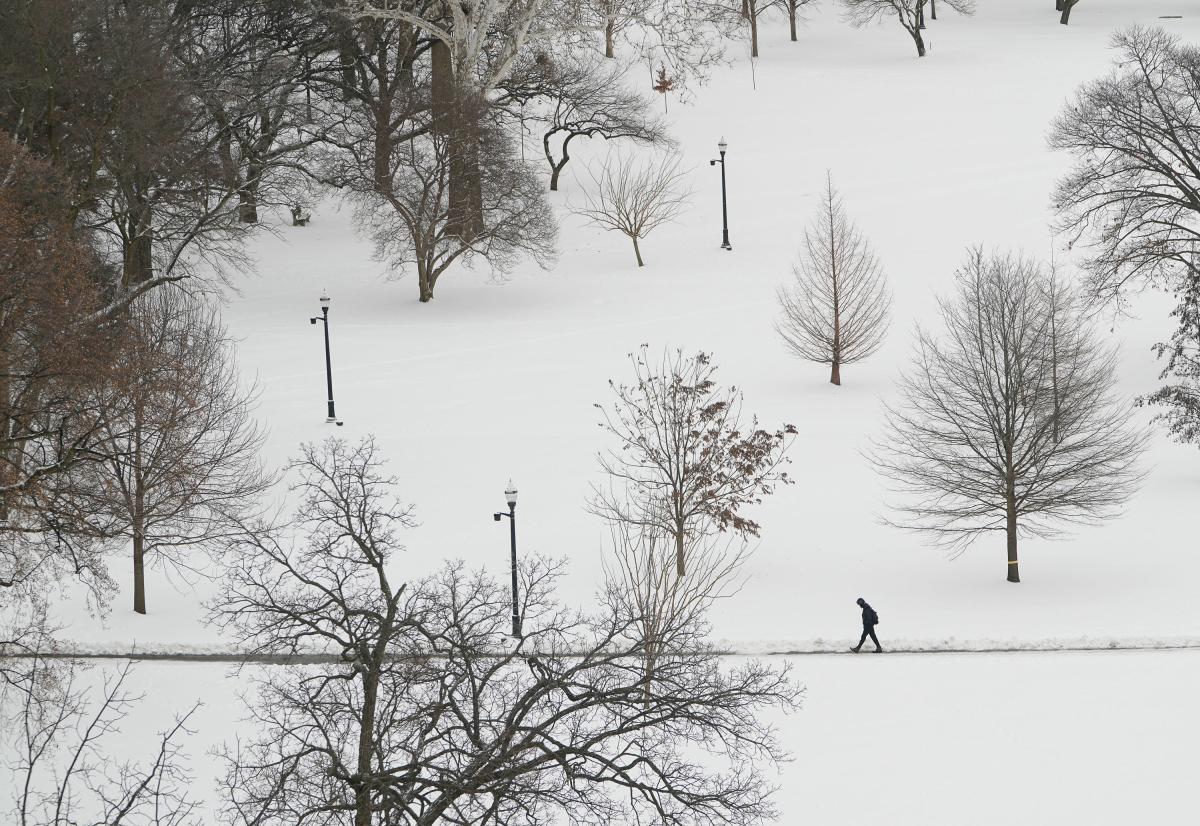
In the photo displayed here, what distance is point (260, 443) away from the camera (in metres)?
28.1

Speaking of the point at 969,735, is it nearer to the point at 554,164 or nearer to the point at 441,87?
the point at 441,87

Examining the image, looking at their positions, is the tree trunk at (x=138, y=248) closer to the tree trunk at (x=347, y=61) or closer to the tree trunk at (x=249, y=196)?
the tree trunk at (x=249, y=196)

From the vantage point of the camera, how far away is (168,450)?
898 inches

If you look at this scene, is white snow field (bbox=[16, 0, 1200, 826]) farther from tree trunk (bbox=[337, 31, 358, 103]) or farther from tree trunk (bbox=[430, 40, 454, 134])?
tree trunk (bbox=[430, 40, 454, 134])

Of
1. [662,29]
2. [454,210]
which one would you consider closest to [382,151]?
[454,210]

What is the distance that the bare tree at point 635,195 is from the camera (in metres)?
40.6

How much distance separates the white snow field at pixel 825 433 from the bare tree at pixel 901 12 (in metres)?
1.88

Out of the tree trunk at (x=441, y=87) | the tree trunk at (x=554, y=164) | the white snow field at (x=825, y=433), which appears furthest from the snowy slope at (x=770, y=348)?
the tree trunk at (x=441, y=87)

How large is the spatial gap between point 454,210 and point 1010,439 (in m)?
18.1

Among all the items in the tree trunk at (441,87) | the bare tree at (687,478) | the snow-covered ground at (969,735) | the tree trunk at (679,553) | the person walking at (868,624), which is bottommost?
the snow-covered ground at (969,735)

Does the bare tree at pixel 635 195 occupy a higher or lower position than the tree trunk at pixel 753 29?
lower

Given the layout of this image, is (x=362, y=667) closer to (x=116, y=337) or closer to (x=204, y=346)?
(x=116, y=337)

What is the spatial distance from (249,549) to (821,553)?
9803 mm

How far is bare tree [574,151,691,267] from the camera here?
40.6m
